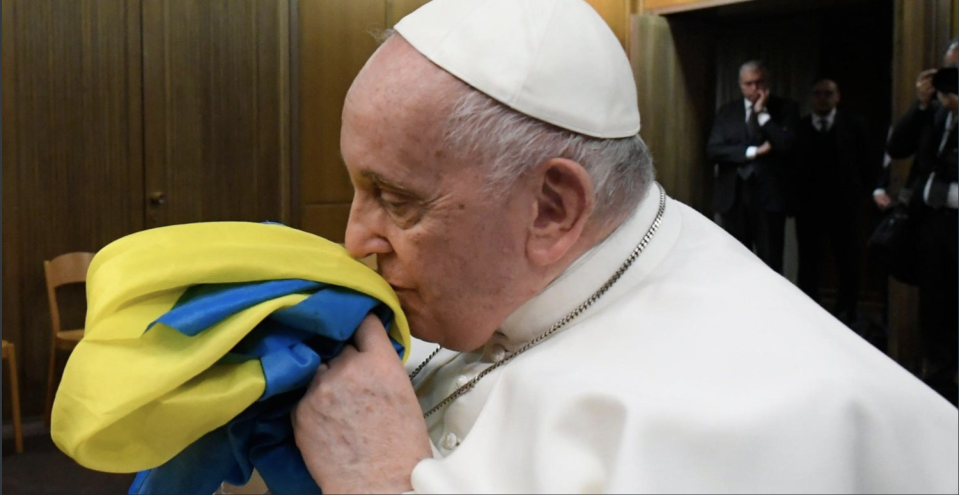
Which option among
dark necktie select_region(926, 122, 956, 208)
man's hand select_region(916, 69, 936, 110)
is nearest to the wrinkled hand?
man's hand select_region(916, 69, 936, 110)

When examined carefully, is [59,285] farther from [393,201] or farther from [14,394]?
[393,201]

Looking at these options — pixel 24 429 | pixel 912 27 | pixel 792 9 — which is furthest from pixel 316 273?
pixel 792 9

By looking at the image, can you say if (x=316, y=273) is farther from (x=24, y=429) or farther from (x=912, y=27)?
(x=912, y=27)

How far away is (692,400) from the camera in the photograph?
102cm

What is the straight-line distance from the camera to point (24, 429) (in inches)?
183

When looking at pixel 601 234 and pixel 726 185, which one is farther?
pixel 726 185

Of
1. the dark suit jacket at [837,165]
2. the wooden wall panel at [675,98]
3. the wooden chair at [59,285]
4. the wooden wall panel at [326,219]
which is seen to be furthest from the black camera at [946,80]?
the wooden chair at [59,285]

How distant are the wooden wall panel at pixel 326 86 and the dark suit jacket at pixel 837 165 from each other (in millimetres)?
3074

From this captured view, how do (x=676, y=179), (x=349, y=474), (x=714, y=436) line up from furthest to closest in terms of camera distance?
1. (x=676, y=179)
2. (x=349, y=474)
3. (x=714, y=436)

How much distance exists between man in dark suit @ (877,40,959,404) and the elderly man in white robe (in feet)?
9.85

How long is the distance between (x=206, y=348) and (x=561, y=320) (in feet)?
1.67

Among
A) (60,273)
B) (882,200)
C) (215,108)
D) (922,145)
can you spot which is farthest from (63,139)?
(882,200)

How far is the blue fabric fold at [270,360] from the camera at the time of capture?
3.64ft

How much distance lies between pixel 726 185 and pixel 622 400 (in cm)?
552
